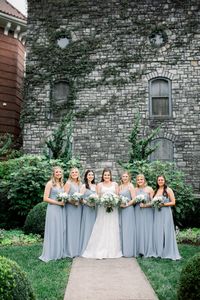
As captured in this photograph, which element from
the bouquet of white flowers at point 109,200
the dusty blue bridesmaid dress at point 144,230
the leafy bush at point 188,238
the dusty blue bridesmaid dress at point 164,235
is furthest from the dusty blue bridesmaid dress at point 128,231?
the leafy bush at point 188,238

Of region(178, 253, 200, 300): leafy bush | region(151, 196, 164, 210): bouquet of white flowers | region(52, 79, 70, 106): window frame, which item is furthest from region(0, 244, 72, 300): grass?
region(52, 79, 70, 106): window frame

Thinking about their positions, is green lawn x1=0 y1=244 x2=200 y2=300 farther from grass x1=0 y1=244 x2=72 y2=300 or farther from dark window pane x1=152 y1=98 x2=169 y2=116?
dark window pane x1=152 y1=98 x2=169 y2=116

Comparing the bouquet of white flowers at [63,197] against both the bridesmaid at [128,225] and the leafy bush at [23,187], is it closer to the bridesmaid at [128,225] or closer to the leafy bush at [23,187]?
the bridesmaid at [128,225]

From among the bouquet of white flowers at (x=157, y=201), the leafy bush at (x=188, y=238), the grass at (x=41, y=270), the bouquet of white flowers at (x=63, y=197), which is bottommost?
the leafy bush at (x=188, y=238)

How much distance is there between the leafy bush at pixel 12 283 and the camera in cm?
355

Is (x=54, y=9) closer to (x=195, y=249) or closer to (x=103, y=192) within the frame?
(x=103, y=192)

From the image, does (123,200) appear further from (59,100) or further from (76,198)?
(59,100)

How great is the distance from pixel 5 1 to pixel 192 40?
35.3 feet

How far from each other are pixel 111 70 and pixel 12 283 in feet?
49.5

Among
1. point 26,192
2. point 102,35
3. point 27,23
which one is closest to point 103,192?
point 26,192

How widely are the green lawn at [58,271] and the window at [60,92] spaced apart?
A: 1009cm

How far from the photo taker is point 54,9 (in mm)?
18453

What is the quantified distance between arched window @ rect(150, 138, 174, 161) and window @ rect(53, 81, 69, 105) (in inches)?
188

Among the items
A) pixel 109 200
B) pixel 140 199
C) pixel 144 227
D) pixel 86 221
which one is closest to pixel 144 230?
pixel 144 227
